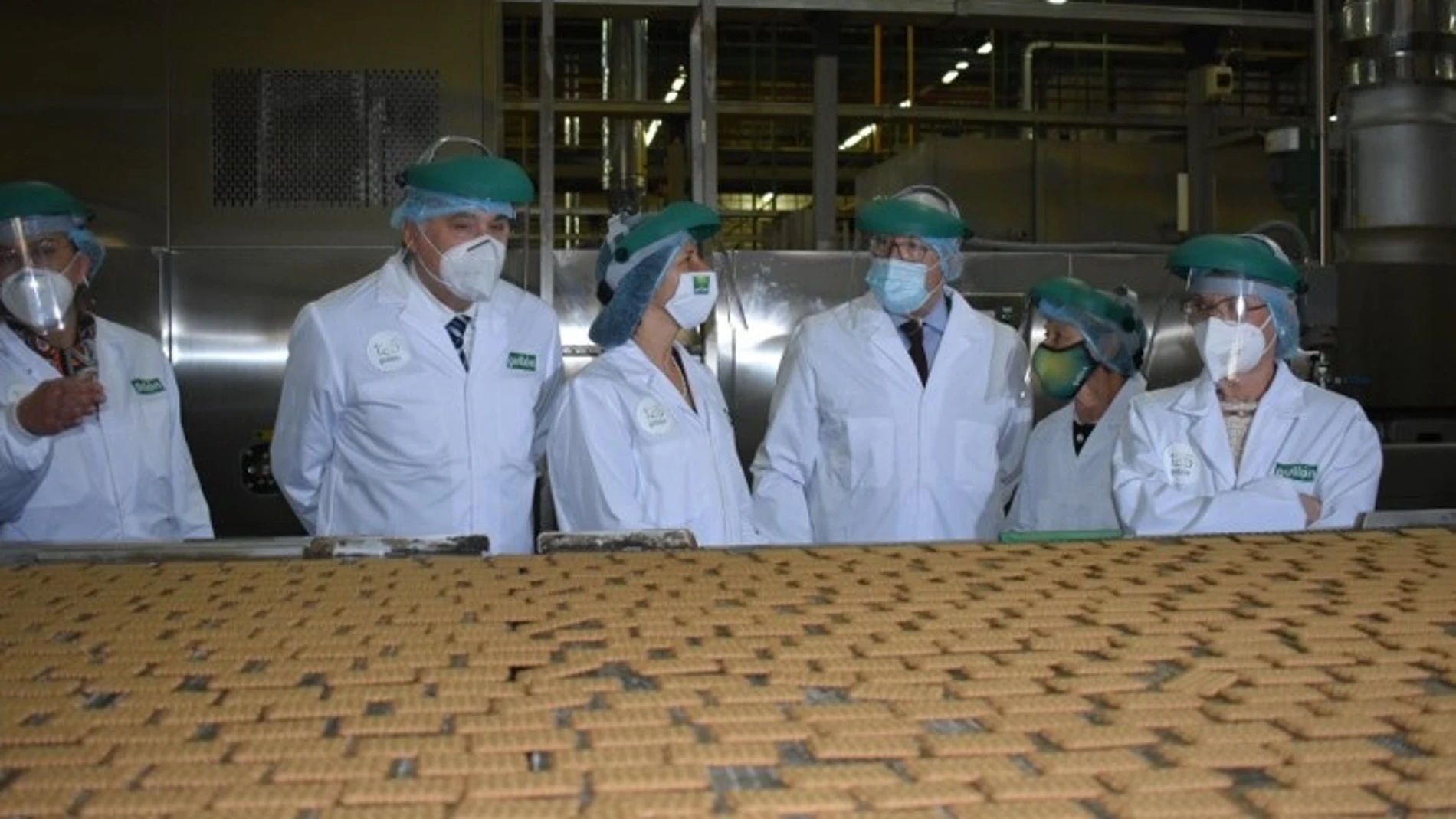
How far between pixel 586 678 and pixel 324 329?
1669 mm

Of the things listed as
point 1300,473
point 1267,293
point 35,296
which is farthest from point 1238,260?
point 35,296

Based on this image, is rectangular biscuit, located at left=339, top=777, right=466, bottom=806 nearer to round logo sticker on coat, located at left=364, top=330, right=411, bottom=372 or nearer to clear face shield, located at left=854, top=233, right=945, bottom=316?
round logo sticker on coat, located at left=364, top=330, right=411, bottom=372

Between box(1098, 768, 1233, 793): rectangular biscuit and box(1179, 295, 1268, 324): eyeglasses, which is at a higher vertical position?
box(1179, 295, 1268, 324): eyeglasses

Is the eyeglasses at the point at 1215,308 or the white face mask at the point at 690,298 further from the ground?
the white face mask at the point at 690,298

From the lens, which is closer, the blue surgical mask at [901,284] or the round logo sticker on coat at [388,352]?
the round logo sticker on coat at [388,352]

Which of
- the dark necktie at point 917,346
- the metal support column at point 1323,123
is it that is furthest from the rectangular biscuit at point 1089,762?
the metal support column at point 1323,123

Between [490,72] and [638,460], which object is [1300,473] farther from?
[490,72]

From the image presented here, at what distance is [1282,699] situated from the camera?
813 millimetres

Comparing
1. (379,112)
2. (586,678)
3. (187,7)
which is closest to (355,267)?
(379,112)

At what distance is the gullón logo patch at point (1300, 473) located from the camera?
2094 millimetres

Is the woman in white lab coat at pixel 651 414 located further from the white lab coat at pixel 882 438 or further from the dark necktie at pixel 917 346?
the dark necktie at pixel 917 346

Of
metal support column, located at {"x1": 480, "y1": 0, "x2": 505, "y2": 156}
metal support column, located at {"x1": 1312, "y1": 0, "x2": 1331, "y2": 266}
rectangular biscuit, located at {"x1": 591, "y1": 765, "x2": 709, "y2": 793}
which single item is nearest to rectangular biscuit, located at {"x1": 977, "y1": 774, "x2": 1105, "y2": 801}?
rectangular biscuit, located at {"x1": 591, "y1": 765, "x2": 709, "y2": 793}

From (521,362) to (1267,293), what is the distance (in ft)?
4.22

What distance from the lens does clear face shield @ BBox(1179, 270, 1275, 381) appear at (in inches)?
86.5
